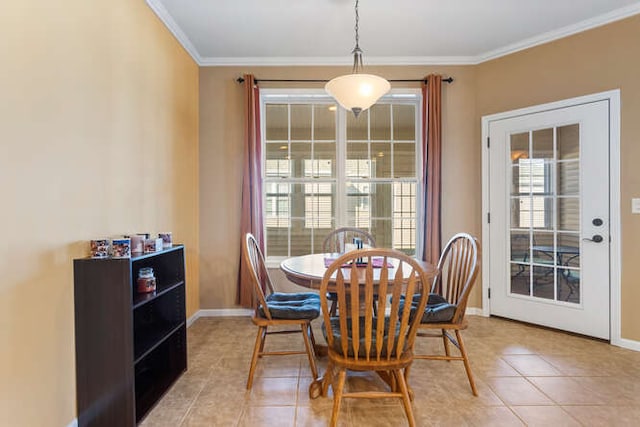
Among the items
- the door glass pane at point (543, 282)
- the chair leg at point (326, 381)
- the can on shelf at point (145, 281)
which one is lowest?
the chair leg at point (326, 381)

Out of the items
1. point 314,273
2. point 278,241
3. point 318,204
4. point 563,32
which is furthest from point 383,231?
point 563,32

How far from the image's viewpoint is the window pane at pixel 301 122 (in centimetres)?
355

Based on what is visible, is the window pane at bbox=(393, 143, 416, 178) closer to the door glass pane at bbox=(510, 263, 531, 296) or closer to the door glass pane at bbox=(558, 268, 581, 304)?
the door glass pane at bbox=(510, 263, 531, 296)

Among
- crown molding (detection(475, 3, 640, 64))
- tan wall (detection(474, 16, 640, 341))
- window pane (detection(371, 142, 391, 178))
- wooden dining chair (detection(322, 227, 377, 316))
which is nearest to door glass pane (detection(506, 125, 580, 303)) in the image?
tan wall (detection(474, 16, 640, 341))

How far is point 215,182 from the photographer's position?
3.40 metres

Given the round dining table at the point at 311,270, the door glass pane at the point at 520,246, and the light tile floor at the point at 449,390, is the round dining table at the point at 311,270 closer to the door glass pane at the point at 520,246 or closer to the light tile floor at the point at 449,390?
the light tile floor at the point at 449,390

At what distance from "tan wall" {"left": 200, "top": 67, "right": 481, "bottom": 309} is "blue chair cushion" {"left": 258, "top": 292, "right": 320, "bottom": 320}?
1254 millimetres

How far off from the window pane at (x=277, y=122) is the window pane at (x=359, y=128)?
0.70 metres

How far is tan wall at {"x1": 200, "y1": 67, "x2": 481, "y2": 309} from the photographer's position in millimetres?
3404

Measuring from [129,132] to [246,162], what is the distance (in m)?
1.26

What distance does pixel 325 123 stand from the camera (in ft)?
11.6

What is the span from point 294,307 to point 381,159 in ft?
6.82

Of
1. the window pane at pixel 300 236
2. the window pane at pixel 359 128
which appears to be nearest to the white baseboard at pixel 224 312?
the window pane at pixel 300 236

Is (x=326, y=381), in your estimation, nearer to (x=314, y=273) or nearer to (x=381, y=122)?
(x=314, y=273)
